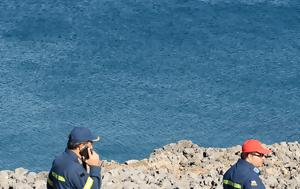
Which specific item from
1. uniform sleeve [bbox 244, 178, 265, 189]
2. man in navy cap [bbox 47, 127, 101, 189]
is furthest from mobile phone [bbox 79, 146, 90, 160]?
uniform sleeve [bbox 244, 178, 265, 189]

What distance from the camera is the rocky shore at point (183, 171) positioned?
1964cm

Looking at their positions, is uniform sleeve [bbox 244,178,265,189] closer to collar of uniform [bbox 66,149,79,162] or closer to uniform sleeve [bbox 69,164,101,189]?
uniform sleeve [bbox 69,164,101,189]

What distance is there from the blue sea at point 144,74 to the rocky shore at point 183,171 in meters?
13.0

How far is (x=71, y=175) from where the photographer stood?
499 inches

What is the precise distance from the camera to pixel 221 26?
51.8 m

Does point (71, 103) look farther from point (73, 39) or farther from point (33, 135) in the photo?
point (73, 39)

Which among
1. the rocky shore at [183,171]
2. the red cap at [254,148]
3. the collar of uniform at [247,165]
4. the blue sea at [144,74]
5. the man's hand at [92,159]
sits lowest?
the blue sea at [144,74]

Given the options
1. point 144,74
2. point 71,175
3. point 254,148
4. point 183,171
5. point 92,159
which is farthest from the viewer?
point 144,74

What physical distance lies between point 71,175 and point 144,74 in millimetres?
33467

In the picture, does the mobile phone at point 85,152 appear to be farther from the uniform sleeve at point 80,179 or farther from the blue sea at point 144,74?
the blue sea at point 144,74

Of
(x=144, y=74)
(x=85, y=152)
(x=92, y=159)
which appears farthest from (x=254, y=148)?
(x=144, y=74)

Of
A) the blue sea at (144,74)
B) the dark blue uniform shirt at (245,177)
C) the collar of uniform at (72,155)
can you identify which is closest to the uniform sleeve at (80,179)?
the collar of uniform at (72,155)

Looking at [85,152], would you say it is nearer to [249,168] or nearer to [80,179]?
[80,179]

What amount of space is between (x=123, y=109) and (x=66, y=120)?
3.41 meters
